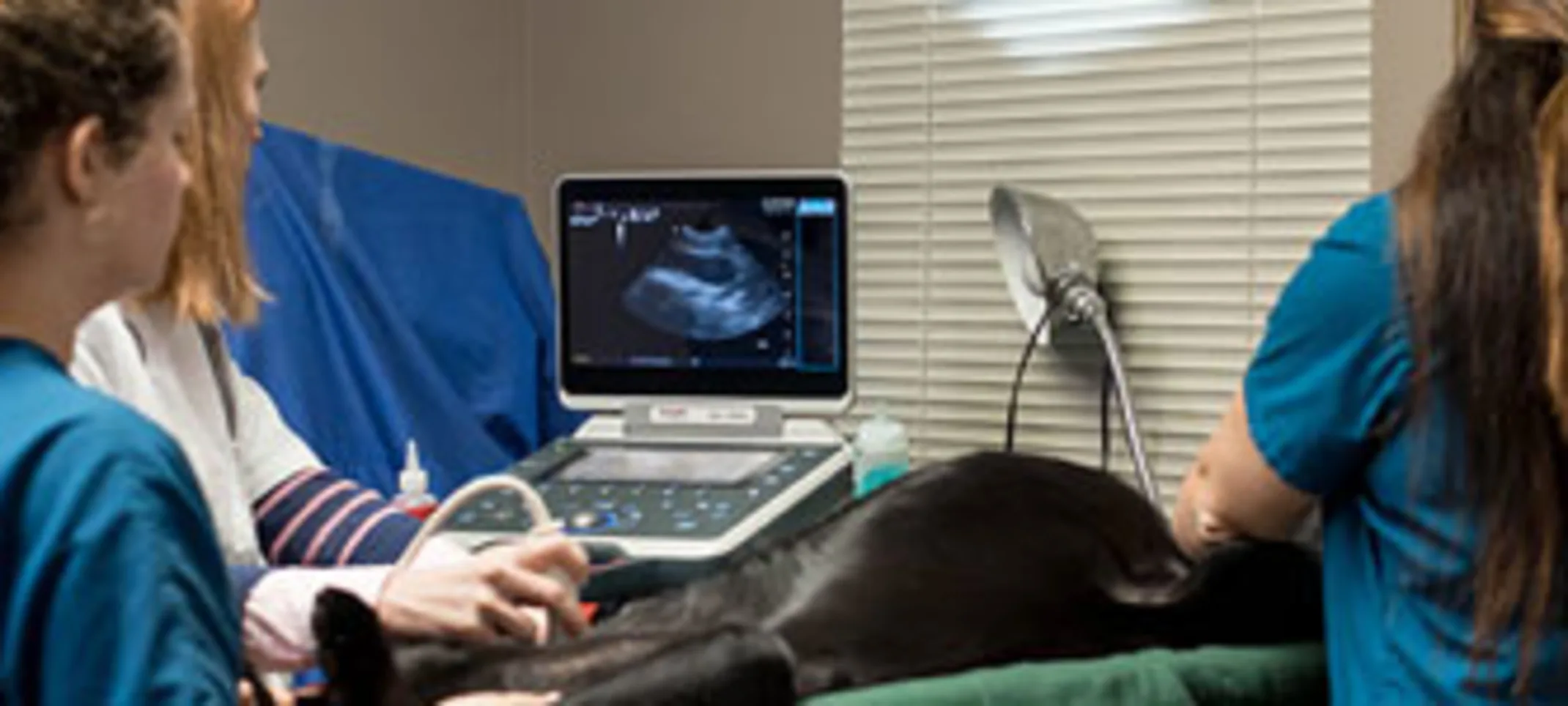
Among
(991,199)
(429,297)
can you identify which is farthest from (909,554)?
(429,297)

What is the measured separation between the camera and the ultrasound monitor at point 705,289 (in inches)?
82.0

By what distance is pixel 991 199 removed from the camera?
88.9 inches

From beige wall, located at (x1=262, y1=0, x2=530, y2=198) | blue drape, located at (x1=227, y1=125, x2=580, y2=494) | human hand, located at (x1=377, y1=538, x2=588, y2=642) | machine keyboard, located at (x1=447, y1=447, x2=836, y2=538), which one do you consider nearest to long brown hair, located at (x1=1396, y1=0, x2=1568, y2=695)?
human hand, located at (x1=377, y1=538, x2=588, y2=642)

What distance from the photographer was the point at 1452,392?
3.55 feet

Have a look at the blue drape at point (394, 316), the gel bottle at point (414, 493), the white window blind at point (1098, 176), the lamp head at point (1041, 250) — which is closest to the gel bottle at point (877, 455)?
the lamp head at point (1041, 250)

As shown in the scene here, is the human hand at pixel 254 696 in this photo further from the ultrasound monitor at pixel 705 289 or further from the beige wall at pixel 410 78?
the beige wall at pixel 410 78

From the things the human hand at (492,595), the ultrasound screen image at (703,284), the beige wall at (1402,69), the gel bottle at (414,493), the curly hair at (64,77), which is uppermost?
the beige wall at (1402,69)

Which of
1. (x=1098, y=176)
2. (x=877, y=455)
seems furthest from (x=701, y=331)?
(x=1098, y=176)

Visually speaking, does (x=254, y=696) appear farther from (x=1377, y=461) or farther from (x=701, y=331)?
(x=701, y=331)

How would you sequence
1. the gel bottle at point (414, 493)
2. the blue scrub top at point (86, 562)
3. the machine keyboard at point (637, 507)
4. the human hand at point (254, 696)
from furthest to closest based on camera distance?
the gel bottle at point (414, 493) < the machine keyboard at point (637, 507) < the human hand at point (254, 696) < the blue scrub top at point (86, 562)

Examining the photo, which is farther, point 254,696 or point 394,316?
point 394,316

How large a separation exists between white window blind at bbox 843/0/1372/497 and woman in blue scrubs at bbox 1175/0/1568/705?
110cm

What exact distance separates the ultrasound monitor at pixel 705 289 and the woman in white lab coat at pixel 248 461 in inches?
25.4

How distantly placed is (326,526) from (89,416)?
788mm
